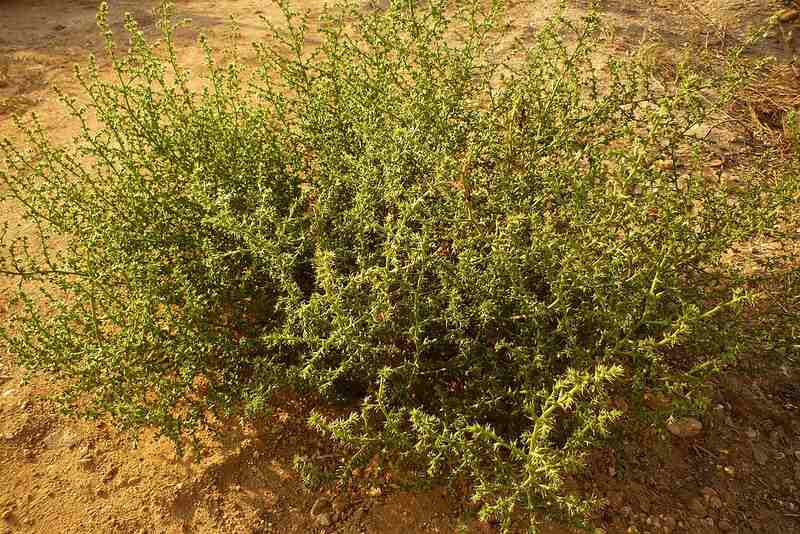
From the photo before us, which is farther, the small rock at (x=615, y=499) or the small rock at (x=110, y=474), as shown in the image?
the small rock at (x=110, y=474)

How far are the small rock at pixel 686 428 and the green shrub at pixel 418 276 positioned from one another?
0.23 meters

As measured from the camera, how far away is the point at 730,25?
575 centimetres

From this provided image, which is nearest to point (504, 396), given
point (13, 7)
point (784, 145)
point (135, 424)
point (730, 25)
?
point (135, 424)

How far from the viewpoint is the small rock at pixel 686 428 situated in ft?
8.68

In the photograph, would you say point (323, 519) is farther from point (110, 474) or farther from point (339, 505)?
point (110, 474)

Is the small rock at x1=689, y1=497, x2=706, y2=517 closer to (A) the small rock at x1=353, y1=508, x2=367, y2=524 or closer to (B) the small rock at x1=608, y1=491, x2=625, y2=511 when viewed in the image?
(B) the small rock at x1=608, y1=491, x2=625, y2=511

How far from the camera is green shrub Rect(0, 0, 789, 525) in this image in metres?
2.09

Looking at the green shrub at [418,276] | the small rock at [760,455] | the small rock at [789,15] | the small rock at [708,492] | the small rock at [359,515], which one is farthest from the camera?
the small rock at [789,15]

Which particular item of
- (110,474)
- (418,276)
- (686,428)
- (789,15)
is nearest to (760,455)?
(686,428)

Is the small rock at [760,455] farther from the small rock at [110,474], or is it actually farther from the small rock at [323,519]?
the small rock at [110,474]

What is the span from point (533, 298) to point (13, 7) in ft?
27.8

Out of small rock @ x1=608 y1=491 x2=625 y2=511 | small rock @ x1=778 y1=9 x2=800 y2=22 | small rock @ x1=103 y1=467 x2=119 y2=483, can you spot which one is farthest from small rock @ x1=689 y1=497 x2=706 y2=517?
small rock @ x1=778 y1=9 x2=800 y2=22

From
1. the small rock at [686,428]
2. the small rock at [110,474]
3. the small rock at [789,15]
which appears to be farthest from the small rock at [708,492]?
the small rock at [789,15]

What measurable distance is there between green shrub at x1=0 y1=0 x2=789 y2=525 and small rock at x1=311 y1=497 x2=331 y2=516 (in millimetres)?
329
